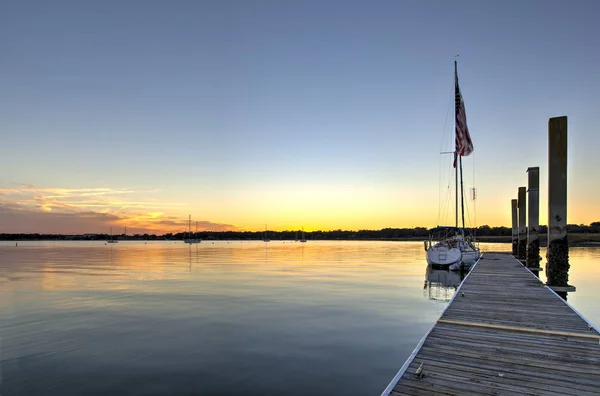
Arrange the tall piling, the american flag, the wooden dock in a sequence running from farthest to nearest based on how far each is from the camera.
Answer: the american flag < the tall piling < the wooden dock

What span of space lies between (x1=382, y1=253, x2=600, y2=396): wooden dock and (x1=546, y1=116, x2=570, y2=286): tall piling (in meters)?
3.51

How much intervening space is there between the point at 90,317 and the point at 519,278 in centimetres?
1926

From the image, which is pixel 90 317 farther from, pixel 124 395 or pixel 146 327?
pixel 124 395

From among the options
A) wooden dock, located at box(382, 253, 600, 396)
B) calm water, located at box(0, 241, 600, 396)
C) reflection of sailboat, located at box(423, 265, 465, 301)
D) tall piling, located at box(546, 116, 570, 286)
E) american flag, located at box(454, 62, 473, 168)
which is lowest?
reflection of sailboat, located at box(423, 265, 465, 301)

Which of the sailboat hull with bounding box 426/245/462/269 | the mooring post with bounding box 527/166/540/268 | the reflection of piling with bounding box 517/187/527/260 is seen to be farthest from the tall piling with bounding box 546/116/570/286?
the reflection of piling with bounding box 517/187/527/260

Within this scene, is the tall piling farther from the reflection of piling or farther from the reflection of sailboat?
the reflection of piling

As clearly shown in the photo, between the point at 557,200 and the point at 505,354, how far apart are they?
976cm

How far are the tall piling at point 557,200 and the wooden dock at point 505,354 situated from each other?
351 centimetres

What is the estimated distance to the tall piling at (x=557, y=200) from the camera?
14.2m

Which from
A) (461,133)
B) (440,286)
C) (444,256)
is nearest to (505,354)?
(440,286)

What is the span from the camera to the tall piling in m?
14.2

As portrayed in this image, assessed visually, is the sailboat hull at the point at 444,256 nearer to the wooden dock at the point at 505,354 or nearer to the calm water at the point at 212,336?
the calm water at the point at 212,336

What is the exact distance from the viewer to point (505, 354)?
7180 millimetres

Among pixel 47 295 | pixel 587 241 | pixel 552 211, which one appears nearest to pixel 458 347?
pixel 552 211
